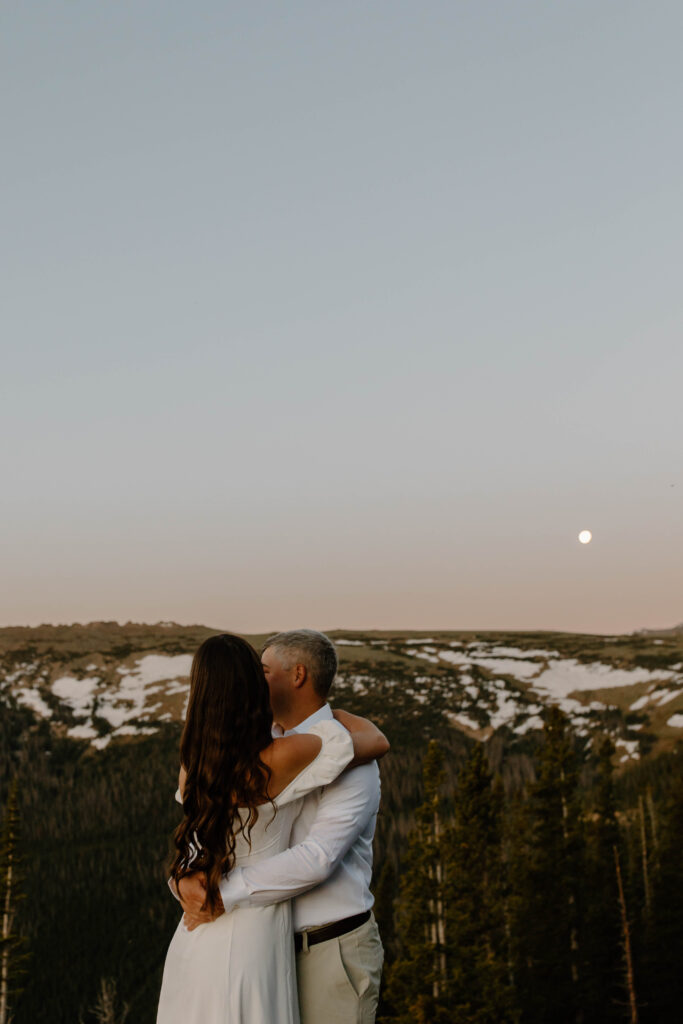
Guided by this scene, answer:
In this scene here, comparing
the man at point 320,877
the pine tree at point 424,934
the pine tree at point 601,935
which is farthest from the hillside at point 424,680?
the man at point 320,877

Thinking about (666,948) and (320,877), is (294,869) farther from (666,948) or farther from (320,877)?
(666,948)

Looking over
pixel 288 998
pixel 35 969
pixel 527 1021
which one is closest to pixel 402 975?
pixel 527 1021

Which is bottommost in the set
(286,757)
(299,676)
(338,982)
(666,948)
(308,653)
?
(666,948)

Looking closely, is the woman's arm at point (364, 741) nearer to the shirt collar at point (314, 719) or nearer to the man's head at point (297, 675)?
the shirt collar at point (314, 719)

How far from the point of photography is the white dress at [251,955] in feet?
14.5

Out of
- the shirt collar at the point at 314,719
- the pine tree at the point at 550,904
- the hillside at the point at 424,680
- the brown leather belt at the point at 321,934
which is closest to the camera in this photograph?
the brown leather belt at the point at 321,934

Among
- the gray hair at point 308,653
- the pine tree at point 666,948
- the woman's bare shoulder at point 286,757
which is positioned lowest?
the pine tree at point 666,948

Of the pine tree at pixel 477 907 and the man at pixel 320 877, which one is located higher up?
the man at pixel 320 877

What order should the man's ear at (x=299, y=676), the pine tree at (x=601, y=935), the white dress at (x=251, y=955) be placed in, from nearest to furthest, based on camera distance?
the white dress at (x=251, y=955), the man's ear at (x=299, y=676), the pine tree at (x=601, y=935)

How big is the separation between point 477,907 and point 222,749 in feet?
164

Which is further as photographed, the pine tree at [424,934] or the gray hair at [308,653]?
the pine tree at [424,934]

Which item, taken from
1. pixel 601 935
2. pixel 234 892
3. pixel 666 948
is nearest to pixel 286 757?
pixel 234 892

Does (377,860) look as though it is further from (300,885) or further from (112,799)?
(300,885)

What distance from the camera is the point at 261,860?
4660mm
